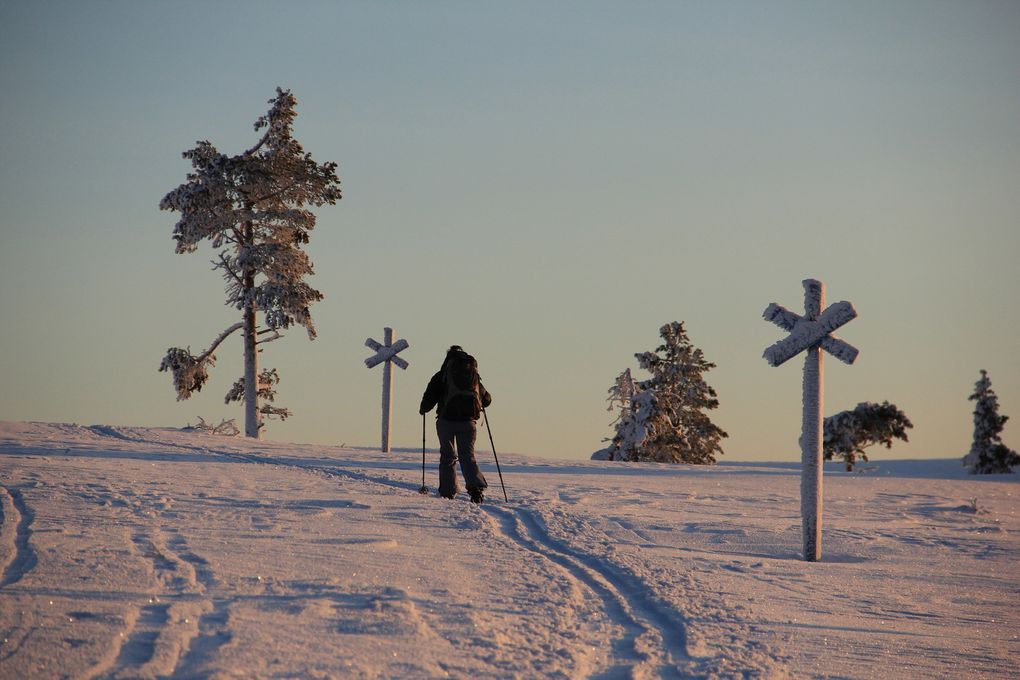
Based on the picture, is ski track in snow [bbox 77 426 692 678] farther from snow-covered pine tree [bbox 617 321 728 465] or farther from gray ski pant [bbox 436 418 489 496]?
snow-covered pine tree [bbox 617 321 728 465]

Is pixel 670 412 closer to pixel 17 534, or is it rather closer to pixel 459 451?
pixel 459 451

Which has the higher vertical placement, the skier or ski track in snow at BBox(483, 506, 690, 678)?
the skier

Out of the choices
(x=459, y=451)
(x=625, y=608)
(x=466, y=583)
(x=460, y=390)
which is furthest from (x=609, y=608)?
(x=460, y=390)

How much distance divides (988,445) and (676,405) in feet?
39.4

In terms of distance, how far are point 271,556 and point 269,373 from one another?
2923 centimetres

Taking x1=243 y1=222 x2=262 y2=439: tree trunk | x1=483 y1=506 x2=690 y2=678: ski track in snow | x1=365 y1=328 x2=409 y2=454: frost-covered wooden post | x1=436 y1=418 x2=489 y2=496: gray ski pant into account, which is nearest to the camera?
x1=483 y1=506 x2=690 y2=678: ski track in snow

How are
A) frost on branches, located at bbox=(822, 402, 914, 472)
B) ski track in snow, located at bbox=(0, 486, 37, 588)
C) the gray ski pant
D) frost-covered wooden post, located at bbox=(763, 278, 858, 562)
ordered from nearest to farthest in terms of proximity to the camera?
1. ski track in snow, located at bbox=(0, 486, 37, 588)
2. frost-covered wooden post, located at bbox=(763, 278, 858, 562)
3. the gray ski pant
4. frost on branches, located at bbox=(822, 402, 914, 472)

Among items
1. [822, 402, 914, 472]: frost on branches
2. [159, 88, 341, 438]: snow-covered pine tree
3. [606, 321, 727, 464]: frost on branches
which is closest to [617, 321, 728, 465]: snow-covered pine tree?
[606, 321, 727, 464]: frost on branches

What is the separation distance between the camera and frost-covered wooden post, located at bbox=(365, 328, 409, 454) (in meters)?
26.0

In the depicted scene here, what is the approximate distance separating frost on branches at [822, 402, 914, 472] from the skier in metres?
25.1

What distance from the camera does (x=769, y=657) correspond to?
7551 mm

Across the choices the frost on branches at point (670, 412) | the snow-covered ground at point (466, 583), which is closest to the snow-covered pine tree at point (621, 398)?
the frost on branches at point (670, 412)

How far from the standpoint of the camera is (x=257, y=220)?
111ft

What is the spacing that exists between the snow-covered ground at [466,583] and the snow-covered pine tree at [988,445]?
22858mm
